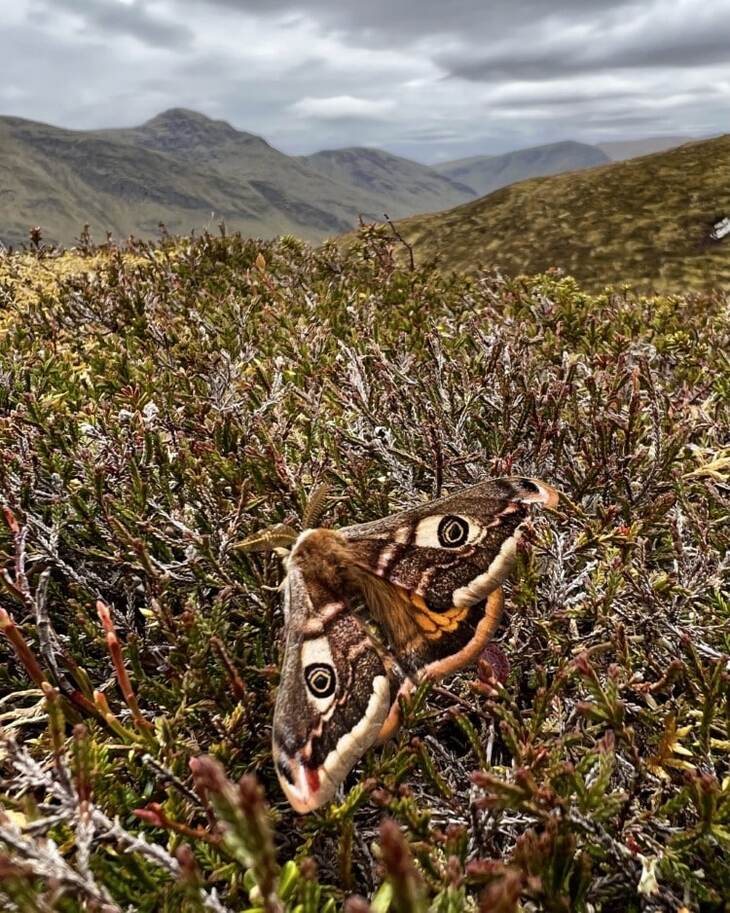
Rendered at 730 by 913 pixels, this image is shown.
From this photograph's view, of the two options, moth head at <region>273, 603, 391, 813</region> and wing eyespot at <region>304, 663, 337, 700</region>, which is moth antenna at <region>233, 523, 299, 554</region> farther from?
wing eyespot at <region>304, 663, 337, 700</region>

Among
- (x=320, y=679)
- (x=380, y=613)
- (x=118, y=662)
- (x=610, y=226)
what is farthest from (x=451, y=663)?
(x=610, y=226)

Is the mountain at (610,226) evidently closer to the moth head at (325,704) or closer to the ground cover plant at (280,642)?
the ground cover plant at (280,642)

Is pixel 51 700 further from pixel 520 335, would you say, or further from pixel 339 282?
pixel 339 282

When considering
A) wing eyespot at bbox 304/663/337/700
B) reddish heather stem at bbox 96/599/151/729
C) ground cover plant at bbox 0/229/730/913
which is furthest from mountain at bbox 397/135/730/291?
reddish heather stem at bbox 96/599/151/729

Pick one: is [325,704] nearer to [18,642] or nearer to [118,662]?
[118,662]

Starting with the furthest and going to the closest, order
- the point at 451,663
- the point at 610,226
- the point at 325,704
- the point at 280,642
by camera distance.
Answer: the point at 610,226
the point at 280,642
the point at 451,663
the point at 325,704

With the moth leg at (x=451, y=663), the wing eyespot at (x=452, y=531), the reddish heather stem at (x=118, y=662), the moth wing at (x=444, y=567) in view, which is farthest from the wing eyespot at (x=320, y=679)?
the wing eyespot at (x=452, y=531)
